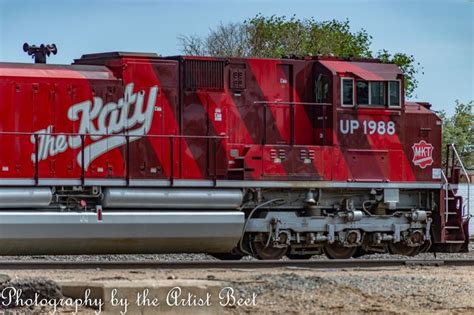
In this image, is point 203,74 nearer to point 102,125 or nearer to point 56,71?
point 102,125

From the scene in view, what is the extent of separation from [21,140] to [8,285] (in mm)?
A: 4864

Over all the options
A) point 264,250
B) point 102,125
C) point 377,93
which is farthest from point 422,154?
point 102,125

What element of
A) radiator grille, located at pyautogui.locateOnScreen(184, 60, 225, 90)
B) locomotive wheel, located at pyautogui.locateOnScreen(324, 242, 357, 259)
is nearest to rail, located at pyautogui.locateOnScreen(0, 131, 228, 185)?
radiator grille, located at pyautogui.locateOnScreen(184, 60, 225, 90)

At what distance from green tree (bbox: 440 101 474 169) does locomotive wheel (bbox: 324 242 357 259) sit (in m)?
27.7

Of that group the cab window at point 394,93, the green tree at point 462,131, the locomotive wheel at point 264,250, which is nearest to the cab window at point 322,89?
the cab window at point 394,93

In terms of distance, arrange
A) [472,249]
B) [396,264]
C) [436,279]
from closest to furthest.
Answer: [436,279]
[396,264]
[472,249]

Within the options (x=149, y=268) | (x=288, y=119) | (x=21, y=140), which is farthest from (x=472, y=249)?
(x=21, y=140)

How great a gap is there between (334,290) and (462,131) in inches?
1726

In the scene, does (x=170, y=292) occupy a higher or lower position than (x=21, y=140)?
lower

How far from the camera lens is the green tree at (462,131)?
4600 centimetres

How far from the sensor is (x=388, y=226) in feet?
51.4

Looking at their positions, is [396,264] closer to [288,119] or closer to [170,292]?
[288,119]

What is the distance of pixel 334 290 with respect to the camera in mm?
10375

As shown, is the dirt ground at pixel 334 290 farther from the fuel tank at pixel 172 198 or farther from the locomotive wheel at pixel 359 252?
the locomotive wheel at pixel 359 252
